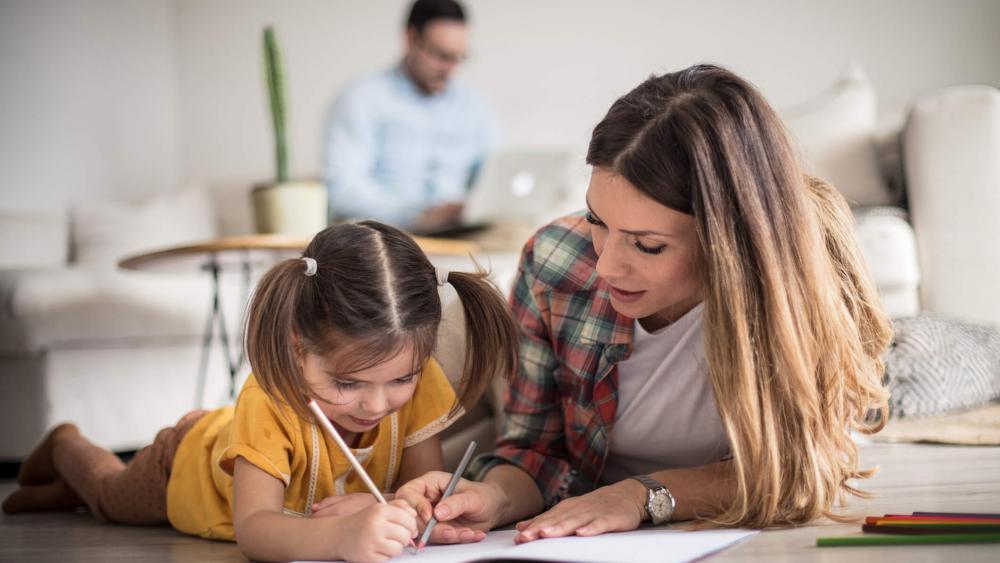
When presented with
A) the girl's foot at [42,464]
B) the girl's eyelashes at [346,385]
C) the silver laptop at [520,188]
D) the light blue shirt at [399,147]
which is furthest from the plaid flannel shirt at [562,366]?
the light blue shirt at [399,147]

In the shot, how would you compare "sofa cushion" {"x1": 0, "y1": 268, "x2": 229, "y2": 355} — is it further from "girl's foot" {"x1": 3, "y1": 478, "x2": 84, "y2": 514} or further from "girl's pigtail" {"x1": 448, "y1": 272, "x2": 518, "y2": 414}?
"girl's pigtail" {"x1": 448, "y1": 272, "x2": 518, "y2": 414}

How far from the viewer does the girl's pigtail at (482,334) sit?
1277 millimetres

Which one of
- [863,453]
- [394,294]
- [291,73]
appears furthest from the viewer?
[291,73]

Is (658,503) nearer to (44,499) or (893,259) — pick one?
(44,499)

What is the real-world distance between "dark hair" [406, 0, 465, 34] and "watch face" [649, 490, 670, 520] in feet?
8.26

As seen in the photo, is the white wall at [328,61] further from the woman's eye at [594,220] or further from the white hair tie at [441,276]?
the woman's eye at [594,220]

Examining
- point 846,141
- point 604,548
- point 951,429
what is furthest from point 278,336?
point 846,141

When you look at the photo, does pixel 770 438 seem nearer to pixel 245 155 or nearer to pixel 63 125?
pixel 63 125

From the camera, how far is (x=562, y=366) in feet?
4.36

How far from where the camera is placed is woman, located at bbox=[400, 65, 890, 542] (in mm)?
1043

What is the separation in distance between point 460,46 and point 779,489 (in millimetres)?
2607

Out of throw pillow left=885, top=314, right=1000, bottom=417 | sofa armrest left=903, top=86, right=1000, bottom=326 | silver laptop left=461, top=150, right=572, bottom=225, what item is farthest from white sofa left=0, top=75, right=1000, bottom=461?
silver laptop left=461, top=150, right=572, bottom=225

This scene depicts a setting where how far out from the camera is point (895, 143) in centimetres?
284

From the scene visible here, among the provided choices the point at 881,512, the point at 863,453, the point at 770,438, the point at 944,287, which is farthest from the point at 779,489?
the point at 944,287
